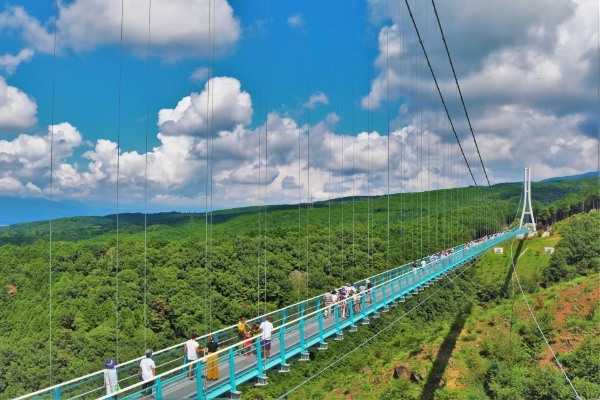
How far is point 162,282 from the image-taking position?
140 feet

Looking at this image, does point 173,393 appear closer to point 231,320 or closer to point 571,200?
point 231,320

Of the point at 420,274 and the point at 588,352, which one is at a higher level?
the point at 420,274

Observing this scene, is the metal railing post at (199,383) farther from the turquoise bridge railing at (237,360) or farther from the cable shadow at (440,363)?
the cable shadow at (440,363)

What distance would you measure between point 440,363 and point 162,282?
22.3 meters

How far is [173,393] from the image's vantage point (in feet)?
26.5

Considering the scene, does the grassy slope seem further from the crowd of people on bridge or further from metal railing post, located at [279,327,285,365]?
metal railing post, located at [279,327,285,365]

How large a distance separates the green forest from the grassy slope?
0.63 m

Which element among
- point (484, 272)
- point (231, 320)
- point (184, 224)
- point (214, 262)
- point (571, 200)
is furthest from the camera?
point (571, 200)

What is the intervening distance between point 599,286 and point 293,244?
2812 centimetres

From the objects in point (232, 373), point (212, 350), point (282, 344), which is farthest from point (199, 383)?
point (282, 344)

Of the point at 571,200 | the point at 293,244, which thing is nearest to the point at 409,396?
the point at 293,244

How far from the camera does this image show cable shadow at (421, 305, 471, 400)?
29.5 meters

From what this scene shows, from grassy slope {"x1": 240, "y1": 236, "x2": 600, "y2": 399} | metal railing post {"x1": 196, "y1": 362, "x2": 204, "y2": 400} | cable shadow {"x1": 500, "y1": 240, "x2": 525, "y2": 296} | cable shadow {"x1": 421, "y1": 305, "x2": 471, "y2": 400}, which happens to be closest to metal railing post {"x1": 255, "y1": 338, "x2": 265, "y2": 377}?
metal railing post {"x1": 196, "y1": 362, "x2": 204, "y2": 400}

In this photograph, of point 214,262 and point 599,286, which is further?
point 214,262
